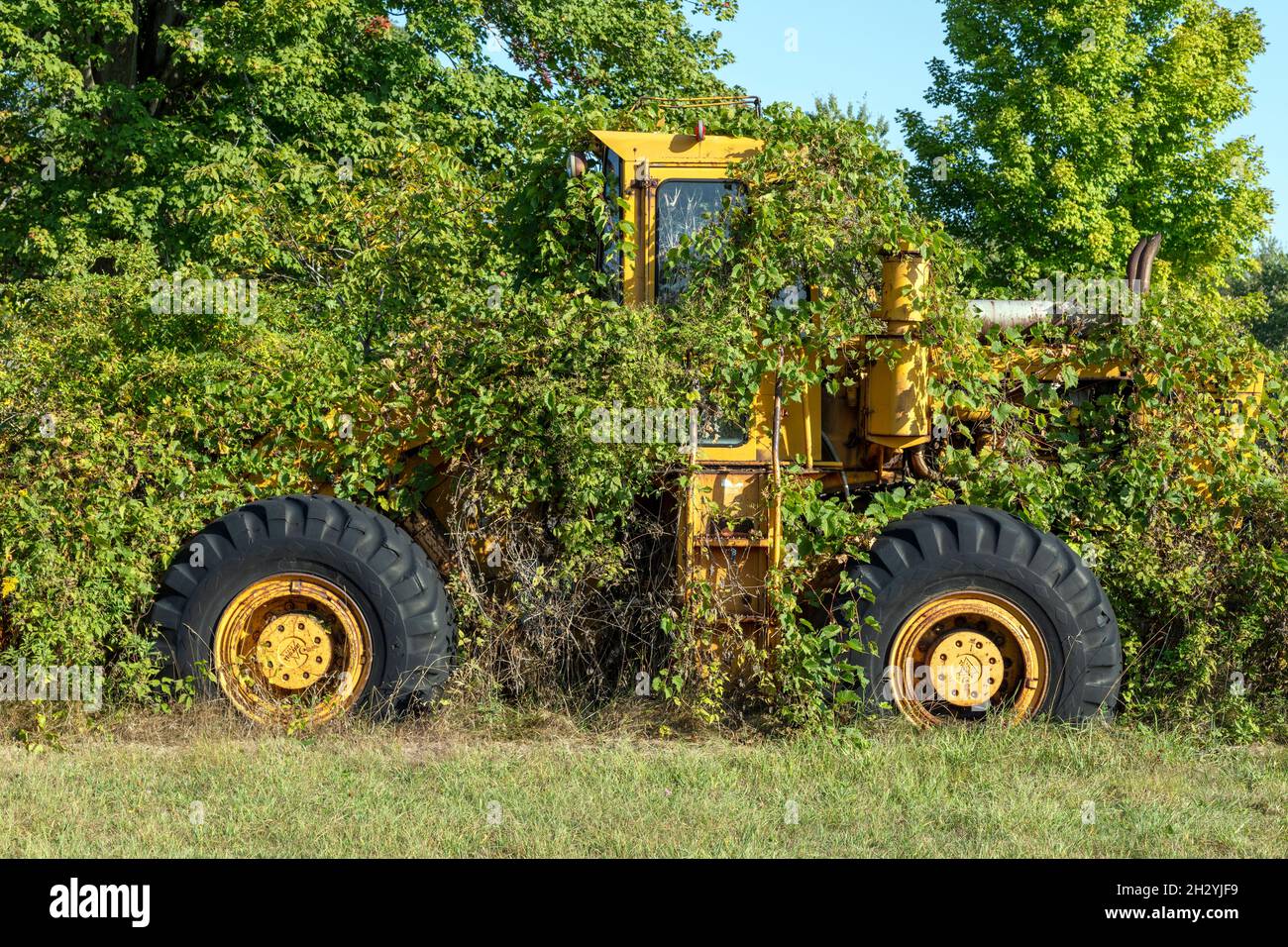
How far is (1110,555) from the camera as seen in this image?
23.1 ft

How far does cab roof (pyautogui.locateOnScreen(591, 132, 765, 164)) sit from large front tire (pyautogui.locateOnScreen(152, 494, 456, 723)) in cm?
244

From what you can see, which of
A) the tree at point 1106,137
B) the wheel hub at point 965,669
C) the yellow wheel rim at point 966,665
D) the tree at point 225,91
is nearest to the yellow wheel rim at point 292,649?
the yellow wheel rim at point 966,665

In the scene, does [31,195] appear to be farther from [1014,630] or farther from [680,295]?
[1014,630]

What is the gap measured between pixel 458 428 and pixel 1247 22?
19.9 metres

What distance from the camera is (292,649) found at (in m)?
6.68

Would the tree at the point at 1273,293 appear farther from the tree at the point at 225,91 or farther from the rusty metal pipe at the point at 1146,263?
the rusty metal pipe at the point at 1146,263

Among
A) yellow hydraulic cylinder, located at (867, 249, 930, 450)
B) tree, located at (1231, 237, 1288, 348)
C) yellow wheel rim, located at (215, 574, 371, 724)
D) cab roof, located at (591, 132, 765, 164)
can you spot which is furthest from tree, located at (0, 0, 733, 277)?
tree, located at (1231, 237, 1288, 348)

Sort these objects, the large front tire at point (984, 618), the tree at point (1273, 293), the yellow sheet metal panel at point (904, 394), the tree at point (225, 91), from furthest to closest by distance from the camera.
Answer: the tree at point (1273, 293), the tree at point (225, 91), the yellow sheet metal panel at point (904, 394), the large front tire at point (984, 618)

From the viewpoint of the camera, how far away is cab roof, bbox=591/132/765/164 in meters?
6.84

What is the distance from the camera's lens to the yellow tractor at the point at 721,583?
21.2 feet

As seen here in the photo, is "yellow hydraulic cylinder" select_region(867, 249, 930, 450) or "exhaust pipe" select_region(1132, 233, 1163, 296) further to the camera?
"exhaust pipe" select_region(1132, 233, 1163, 296)

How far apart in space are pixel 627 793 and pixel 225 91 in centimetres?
1391

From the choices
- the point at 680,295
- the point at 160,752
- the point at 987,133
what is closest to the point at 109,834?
the point at 160,752

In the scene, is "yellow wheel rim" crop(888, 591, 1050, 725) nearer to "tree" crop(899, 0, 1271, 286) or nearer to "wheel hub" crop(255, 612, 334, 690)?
"wheel hub" crop(255, 612, 334, 690)
